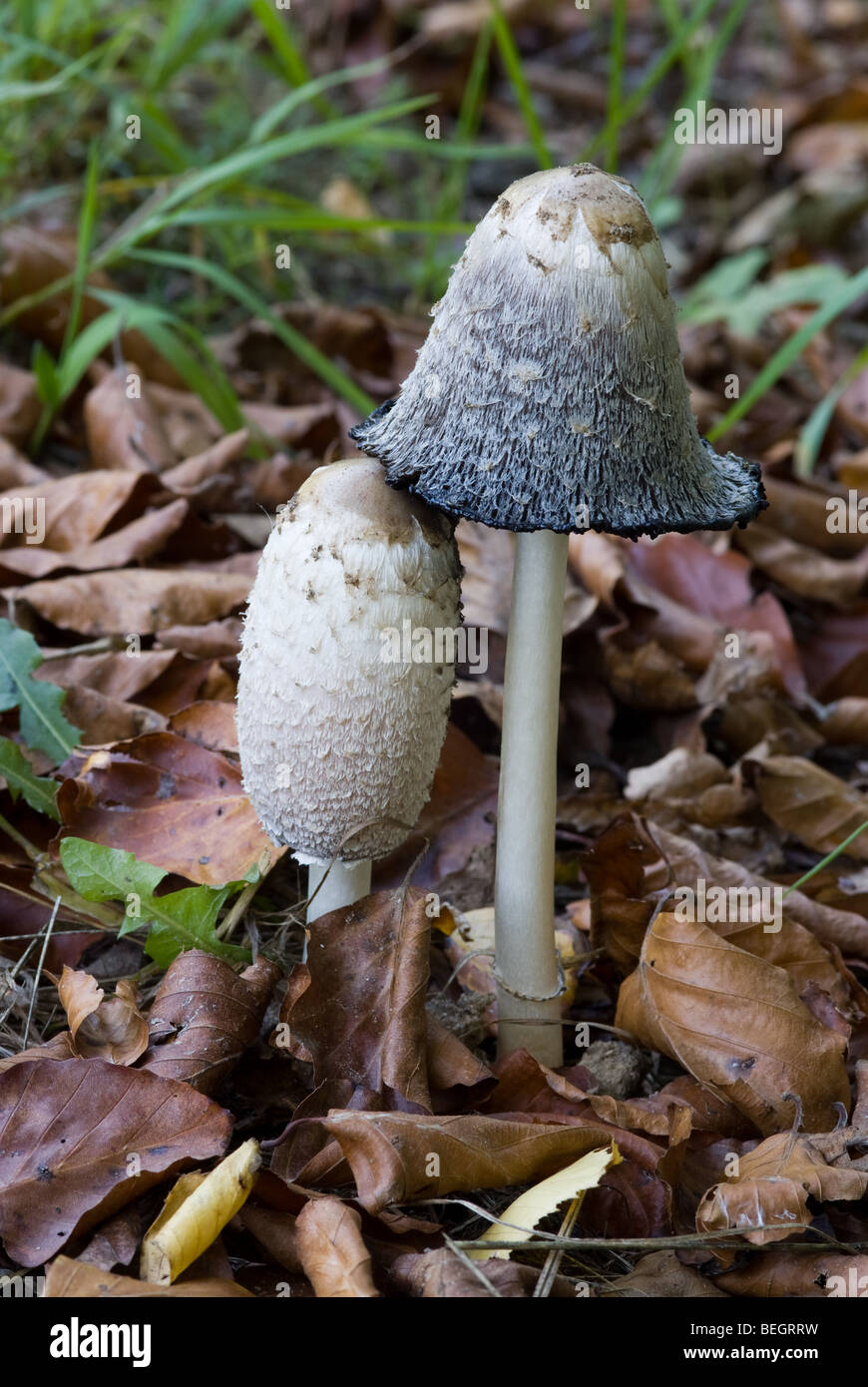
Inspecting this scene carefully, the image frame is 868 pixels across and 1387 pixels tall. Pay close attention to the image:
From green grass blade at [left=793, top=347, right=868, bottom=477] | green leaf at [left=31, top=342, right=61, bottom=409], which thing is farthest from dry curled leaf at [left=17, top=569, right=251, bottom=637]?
green grass blade at [left=793, top=347, right=868, bottom=477]

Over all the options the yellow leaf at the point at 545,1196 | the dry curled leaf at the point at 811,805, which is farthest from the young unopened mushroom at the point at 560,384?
the dry curled leaf at the point at 811,805

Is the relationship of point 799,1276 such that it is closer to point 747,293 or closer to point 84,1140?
point 84,1140

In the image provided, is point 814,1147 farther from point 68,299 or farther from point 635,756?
point 68,299

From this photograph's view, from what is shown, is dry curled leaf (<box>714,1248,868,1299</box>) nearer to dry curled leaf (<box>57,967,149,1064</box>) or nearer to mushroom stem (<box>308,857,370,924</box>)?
mushroom stem (<box>308,857,370,924</box>)

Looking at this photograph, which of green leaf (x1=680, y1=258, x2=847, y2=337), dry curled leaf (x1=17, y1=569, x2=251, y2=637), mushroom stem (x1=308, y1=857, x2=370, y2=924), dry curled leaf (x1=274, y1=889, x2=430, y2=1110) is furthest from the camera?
green leaf (x1=680, y1=258, x2=847, y2=337)

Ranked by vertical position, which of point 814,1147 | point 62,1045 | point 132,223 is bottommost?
point 814,1147

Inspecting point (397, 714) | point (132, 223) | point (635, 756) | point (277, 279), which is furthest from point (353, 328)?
point (397, 714)

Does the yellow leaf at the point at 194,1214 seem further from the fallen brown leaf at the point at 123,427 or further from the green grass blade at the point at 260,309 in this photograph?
the green grass blade at the point at 260,309
